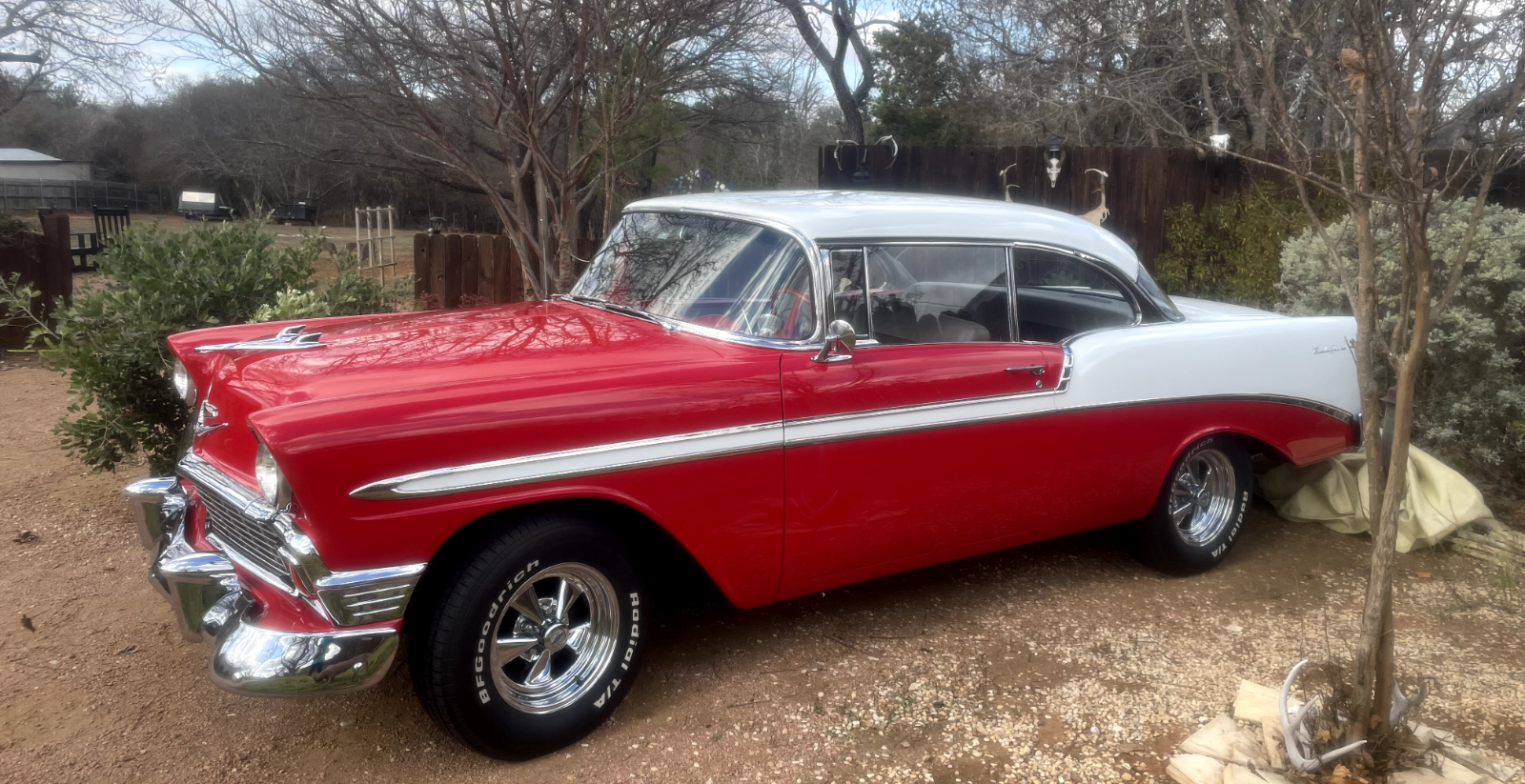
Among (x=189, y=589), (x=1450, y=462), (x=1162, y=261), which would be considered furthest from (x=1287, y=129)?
(x=1162, y=261)

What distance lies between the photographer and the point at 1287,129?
2.83m

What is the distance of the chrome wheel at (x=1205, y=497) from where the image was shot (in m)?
4.59

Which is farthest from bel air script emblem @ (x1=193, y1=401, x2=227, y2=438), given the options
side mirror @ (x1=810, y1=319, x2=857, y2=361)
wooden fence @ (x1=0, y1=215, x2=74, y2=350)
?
wooden fence @ (x1=0, y1=215, x2=74, y2=350)

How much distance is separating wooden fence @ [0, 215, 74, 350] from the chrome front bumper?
27.2 ft

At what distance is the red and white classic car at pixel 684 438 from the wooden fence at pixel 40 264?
7.73 meters

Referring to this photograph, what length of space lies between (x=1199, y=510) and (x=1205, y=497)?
7 cm

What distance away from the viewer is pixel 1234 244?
836cm

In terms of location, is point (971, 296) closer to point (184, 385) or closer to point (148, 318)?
point (184, 385)

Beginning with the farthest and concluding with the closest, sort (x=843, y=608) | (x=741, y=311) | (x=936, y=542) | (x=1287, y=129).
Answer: (x=843, y=608) < (x=936, y=542) < (x=741, y=311) < (x=1287, y=129)

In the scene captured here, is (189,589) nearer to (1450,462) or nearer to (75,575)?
(75,575)

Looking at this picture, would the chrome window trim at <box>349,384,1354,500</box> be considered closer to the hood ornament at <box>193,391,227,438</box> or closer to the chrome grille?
the chrome grille

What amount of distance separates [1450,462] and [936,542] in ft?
11.8

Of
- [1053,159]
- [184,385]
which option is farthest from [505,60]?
[1053,159]

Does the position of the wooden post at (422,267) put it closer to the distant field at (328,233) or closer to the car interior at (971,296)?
the car interior at (971,296)
